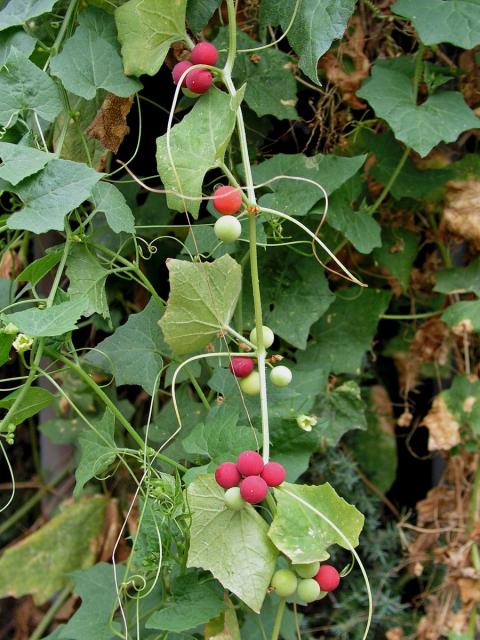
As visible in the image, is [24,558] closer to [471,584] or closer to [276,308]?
[276,308]

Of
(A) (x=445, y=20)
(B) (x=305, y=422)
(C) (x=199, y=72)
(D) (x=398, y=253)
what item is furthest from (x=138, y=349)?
(A) (x=445, y=20)

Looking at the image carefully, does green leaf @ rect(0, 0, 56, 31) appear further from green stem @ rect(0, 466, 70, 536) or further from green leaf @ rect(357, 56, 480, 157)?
green stem @ rect(0, 466, 70, 536)

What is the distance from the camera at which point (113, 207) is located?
74cm

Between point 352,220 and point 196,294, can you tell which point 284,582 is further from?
point 352,220

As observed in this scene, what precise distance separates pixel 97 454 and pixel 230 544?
0.66ft

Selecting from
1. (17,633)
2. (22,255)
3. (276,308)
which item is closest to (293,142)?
(276,308)

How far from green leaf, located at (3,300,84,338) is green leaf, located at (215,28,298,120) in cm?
39

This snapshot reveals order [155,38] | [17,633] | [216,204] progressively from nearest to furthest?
1. [216,204]
2. [155,38]
3. [17,633]

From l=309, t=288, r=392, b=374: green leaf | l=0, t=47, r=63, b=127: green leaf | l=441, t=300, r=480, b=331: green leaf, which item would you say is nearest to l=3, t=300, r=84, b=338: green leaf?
l=0, t=47, r=63, b=127: green leaf

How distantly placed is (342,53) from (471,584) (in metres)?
0.80

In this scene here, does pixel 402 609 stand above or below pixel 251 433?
below

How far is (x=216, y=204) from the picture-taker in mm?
637

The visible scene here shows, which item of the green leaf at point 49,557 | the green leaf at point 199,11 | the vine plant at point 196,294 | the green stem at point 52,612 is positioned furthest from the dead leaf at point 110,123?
the green stem at point 52,612

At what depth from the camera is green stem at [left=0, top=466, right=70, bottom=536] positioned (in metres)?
1.32
